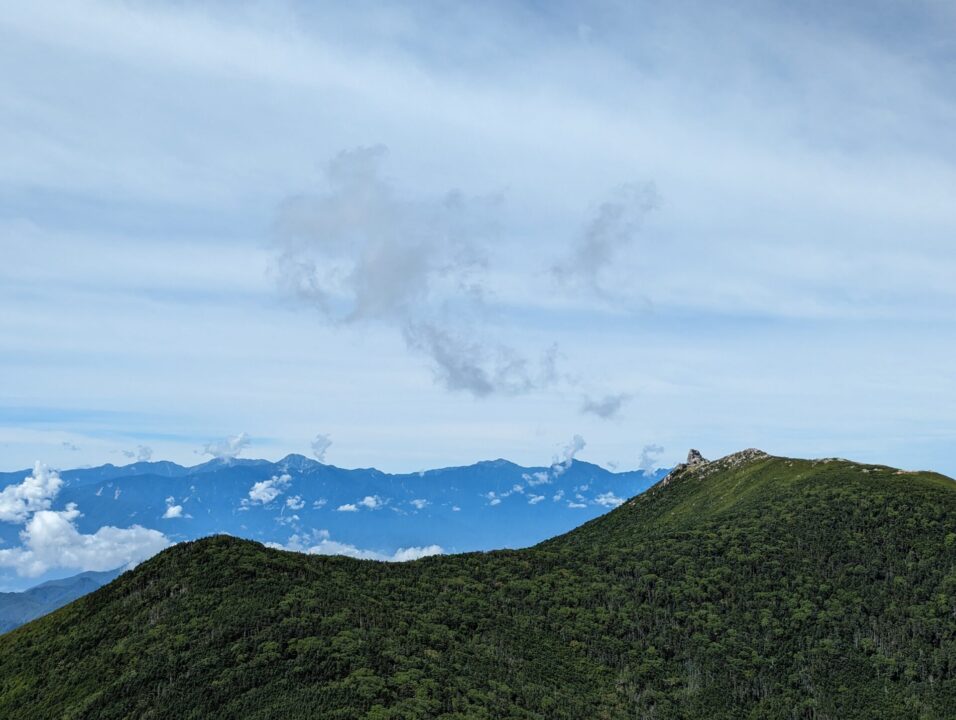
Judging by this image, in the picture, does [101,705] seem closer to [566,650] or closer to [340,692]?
[340,692]

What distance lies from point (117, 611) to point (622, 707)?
6387 centimetres

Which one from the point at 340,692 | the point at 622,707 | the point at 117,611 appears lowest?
the point at 622,707

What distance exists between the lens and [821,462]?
534 feet

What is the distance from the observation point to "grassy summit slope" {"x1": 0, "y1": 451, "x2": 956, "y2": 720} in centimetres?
8119

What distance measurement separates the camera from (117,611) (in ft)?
318

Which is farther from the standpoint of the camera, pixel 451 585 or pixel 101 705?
pixel 451 585

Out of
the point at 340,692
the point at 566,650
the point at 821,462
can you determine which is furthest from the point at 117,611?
the point at 821,462

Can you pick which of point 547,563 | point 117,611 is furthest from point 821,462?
point 117,611

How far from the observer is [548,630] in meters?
108

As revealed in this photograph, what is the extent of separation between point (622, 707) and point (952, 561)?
205ft

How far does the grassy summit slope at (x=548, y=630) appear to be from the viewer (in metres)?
81.2

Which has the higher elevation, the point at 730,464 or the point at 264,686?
the point at 730,464

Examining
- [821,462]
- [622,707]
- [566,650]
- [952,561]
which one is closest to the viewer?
[622,707]

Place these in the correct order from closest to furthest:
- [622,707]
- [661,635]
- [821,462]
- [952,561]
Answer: [622,707]
[661,635]
[952,561]
[821,462]
